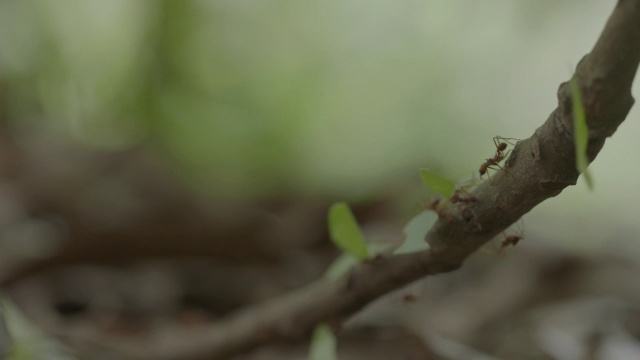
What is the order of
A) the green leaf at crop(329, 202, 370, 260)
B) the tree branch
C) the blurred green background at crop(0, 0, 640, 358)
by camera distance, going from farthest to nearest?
the blurred green background at crop(0, 0, 640, 358)
the green leaf at crop(329, 202, 370, 260)
the tree branch

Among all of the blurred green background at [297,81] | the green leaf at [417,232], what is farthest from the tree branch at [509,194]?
the blurred green background at [297,81]

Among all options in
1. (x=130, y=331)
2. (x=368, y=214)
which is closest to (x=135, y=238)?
(x=130, y=331)

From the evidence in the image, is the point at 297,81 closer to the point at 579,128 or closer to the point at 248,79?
the point at 248,79

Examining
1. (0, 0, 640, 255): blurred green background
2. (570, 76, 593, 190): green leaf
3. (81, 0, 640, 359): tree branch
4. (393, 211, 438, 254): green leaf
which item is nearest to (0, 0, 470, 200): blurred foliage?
(0, 0, 640, 255): blurred green background

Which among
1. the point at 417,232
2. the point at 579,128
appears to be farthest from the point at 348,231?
the point at 579,128

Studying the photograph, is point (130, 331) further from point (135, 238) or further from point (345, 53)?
point (345, 53)

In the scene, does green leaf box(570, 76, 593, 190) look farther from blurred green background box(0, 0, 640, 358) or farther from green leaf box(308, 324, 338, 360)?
blurred green background box(0, 0, 640, 358)
